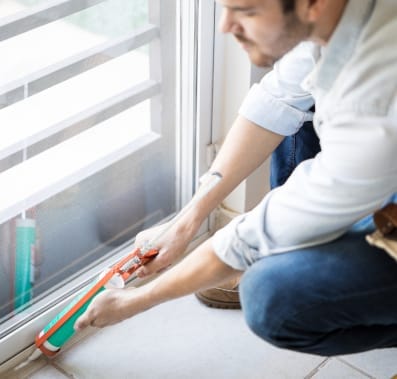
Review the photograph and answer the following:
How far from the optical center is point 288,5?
99 centimetres

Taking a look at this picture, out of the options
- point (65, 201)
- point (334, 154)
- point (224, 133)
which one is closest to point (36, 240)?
point (65, 201)

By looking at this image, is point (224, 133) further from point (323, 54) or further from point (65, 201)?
point (323, 54)

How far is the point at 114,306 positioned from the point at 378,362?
1.75ft

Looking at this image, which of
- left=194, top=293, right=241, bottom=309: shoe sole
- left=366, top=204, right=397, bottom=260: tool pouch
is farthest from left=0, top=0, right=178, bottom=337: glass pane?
left=366, top=204, right=397, bottom=260: tool pouch

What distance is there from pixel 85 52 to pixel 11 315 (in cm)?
52

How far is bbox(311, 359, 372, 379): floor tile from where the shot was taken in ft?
4.74

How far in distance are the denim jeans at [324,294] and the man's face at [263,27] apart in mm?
287

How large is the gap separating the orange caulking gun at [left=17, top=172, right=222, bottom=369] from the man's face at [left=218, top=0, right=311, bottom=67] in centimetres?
36

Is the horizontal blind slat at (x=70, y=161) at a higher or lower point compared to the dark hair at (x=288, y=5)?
lower

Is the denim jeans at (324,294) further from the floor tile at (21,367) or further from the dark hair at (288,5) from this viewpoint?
the floor tile at (21,367)

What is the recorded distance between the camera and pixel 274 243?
1.14 metres

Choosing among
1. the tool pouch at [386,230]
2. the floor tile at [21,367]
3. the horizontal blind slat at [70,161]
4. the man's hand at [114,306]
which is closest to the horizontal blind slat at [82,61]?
the horizontal blind slat at [70,161]

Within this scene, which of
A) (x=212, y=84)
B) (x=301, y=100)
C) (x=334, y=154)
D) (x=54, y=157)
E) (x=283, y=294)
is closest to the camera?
(x=334, y=154)

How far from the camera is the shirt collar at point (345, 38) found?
3.35 ft
